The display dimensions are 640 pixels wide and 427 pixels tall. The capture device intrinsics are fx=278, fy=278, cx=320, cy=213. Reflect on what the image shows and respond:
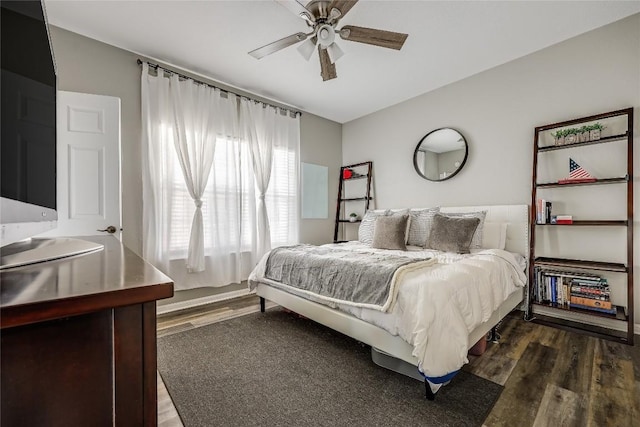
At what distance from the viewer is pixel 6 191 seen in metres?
0.52

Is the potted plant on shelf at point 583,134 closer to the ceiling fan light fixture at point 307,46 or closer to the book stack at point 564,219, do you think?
the book stack at point 564,219

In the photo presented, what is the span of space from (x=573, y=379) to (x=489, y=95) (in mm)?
2851

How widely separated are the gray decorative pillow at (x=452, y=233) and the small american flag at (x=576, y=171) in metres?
0.89

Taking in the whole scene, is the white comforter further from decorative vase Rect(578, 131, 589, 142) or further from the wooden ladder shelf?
the wooden ladder shelf

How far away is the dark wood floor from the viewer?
143 centimetres

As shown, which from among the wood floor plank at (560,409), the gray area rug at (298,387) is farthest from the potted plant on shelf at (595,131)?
the gray area rug at (298,387)

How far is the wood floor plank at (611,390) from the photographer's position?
55.7 inches

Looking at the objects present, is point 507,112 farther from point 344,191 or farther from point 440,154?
point 344,191

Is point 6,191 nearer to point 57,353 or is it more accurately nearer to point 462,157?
point 57,353

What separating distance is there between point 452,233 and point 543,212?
0.86 m

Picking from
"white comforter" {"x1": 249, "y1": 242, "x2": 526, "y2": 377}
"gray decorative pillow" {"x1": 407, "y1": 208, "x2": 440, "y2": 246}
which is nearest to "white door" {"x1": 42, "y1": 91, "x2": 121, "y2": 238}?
"white comforter" {"x1": 249, "y1": 242, "x2": 526, "y2": 377}

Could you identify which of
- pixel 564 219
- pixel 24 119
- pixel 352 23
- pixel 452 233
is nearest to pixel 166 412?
pixel 24 119

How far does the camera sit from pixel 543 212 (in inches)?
105

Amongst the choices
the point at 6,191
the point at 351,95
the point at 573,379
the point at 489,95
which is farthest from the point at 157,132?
the point at 573,379
